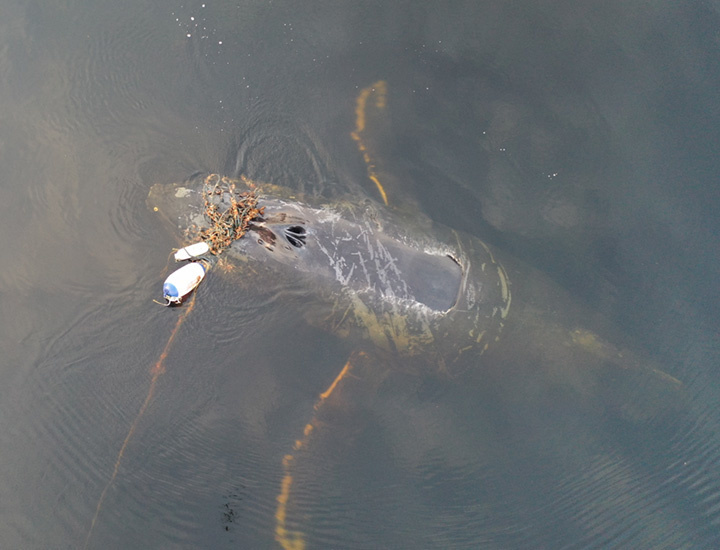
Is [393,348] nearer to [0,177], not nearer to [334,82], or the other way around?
[334,82]

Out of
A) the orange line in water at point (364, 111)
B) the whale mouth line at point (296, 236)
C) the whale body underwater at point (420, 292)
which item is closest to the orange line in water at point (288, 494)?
the whale body underwater at point (420, 292)

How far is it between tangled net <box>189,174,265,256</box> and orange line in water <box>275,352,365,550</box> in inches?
61.7

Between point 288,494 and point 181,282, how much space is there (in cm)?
206

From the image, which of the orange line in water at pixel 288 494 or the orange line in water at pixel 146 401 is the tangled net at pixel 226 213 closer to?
the orange line in water at pixel 146 401

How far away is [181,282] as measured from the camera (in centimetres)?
420

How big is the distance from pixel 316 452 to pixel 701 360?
3.63 m

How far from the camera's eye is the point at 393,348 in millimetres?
4352

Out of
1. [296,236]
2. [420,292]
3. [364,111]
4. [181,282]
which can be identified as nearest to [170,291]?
[181,282]

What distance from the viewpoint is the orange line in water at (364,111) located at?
15.2 ft

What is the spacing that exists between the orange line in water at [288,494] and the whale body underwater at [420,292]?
1.96 ft

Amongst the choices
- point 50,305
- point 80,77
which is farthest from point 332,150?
point 50,305

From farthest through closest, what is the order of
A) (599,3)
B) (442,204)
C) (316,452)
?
(599,3) < (442,204) < (316,452)

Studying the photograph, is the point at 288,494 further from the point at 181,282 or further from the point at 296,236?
the point at 296,236

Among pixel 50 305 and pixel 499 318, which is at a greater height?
pixel 499 318
